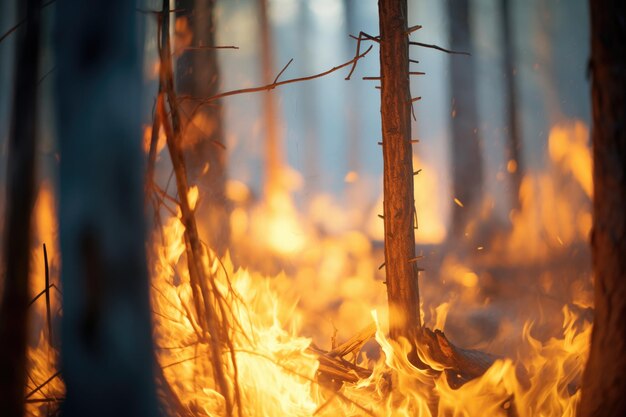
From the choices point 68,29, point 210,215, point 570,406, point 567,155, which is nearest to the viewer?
point 68,29

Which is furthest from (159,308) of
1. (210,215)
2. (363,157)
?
(363,157)

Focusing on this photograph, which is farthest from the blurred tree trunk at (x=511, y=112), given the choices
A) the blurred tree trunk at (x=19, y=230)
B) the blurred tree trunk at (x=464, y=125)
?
the blurred tree trunk at (x=19, y=230)

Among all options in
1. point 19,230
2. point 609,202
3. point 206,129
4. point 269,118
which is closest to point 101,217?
point 19,230

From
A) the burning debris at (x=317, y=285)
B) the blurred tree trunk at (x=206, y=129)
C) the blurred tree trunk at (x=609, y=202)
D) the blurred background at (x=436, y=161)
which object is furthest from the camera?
the blurred background at (x=436, y=161)

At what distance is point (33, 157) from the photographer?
1.79m

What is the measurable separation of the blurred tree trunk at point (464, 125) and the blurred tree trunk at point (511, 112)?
308 mm

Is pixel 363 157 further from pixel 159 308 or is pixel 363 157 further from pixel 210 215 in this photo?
pixel 159 308

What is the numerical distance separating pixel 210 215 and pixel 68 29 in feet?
9.01

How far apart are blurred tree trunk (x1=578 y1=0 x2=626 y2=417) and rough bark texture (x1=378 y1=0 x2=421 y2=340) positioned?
3.78 ft

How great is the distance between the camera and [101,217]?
1.74 meters

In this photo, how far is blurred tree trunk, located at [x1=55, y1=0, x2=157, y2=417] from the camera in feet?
5.66

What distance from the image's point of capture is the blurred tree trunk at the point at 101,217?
67.9 inches

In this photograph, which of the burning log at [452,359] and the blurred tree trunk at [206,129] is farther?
the blurred tree trunk at [206,129]

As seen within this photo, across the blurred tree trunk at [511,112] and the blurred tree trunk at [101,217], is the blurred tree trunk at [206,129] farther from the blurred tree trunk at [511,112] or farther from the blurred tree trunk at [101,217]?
the blurred tree trunk at [511,112]
